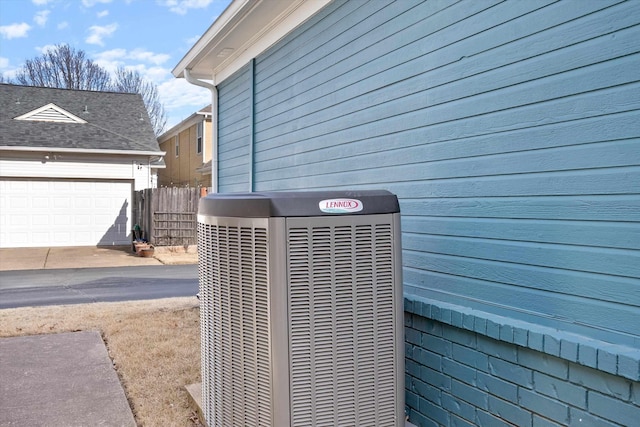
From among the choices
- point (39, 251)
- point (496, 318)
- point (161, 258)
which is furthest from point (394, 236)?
point (39, 251)

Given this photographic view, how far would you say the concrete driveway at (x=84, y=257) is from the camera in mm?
13336

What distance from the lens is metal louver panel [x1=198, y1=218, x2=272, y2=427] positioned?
8.46 ft

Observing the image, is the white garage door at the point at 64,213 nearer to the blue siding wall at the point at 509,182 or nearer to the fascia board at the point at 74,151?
the fascia board at the point at 74,151

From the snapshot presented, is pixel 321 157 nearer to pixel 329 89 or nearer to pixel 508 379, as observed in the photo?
pixel 329 89

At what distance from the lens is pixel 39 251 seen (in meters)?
15.6

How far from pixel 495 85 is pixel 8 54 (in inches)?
1598

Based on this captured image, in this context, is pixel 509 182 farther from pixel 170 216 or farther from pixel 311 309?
pixel 170 216

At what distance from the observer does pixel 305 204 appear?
2.58 m

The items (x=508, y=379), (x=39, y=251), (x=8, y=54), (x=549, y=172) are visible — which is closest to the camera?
(x=549, y=172)

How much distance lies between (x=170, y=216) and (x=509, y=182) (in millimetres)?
14322

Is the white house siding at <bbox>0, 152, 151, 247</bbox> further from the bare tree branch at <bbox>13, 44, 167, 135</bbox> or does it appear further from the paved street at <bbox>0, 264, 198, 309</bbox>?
the bare tree branch at <bbox>13, 44, 167, 135</bbox>

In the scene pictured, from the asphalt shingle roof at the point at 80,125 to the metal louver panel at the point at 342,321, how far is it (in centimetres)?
1621

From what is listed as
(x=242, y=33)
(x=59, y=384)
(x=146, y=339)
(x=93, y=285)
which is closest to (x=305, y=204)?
(x=59, y=384)

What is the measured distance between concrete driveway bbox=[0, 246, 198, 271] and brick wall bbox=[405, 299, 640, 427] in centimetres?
1153
